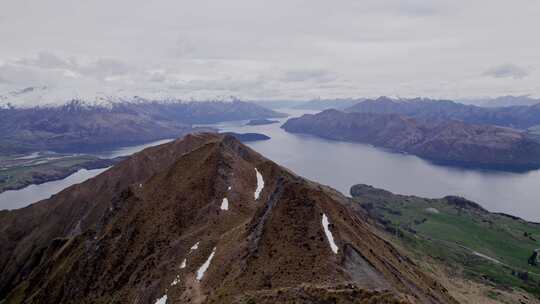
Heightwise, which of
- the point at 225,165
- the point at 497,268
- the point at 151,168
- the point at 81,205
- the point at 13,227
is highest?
the point at 225,165

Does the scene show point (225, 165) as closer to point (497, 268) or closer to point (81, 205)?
point (81, 205)

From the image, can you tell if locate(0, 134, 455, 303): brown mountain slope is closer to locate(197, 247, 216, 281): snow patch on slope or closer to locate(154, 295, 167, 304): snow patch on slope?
locate(197, 247, 216, 281): snow patch on slope

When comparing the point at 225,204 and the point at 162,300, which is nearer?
the point at 162,300

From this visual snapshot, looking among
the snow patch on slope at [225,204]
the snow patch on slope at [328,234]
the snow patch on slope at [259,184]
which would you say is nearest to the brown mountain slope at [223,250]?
the snow patch on slope at [328,234]

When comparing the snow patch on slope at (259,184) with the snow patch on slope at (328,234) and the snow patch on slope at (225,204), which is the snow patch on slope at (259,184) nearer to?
the snow patch on slope at (225,204)

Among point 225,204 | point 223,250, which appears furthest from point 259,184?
point 223,250

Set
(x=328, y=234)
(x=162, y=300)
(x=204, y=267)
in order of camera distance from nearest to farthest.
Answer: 1. (x=328, y=234)
2. (x=162, y=300)
3. (x=204, y=267)

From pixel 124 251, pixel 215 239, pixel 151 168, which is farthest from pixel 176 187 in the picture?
pixel 151 168

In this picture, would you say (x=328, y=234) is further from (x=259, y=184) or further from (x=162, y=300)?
(x=259, y=184)

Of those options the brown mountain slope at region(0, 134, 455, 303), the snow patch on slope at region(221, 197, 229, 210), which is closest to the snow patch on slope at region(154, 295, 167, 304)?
the brown mountain slope at region(0, 134, 455, 303)
